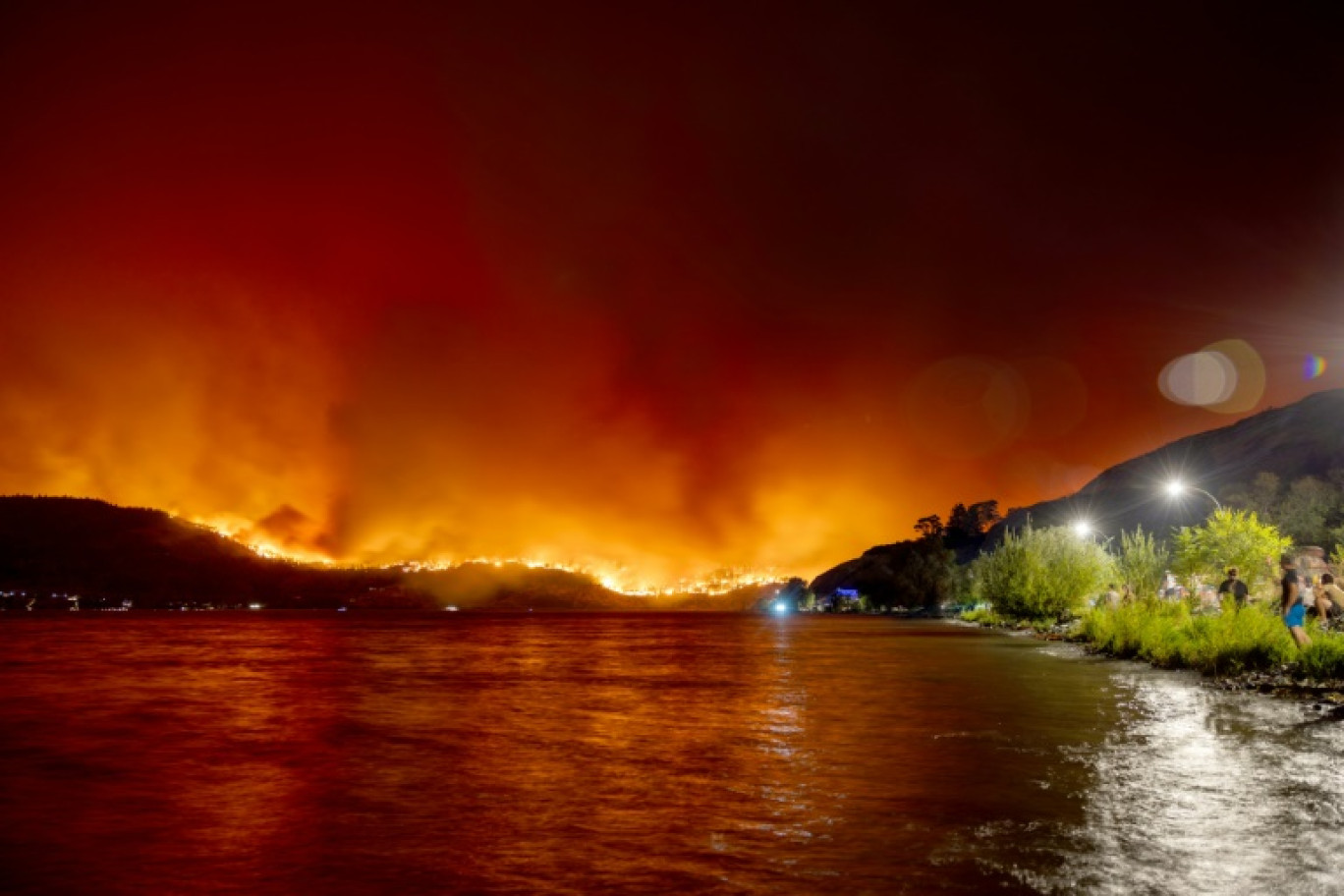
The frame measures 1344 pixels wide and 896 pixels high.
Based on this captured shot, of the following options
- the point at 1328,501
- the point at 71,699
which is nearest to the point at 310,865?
the point at 71,699

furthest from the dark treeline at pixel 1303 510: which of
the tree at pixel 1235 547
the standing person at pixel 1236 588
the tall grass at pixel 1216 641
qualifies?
the standing person at pixel 1236 588

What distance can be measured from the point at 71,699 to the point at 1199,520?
175016 mm

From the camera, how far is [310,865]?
1185 cm

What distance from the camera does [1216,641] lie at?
36.6 m

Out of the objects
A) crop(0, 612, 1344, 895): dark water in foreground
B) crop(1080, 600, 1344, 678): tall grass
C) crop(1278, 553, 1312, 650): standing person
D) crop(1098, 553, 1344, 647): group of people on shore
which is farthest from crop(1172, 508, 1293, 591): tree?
crop(0, 612, 1344, 895): dark water in foreground

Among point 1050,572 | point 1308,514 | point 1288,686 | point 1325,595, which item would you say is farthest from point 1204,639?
point 1308,514

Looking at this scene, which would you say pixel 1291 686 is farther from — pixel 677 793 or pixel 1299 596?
pixel 677 793

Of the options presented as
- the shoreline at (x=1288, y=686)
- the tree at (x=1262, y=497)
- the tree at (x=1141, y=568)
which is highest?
the tree at (x=1262, y=497)

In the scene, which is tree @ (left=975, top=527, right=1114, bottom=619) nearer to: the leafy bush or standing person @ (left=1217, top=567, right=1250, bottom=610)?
the leafy bush

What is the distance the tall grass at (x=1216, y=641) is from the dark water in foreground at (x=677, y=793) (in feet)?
10.5

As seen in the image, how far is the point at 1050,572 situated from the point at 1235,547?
24349mm

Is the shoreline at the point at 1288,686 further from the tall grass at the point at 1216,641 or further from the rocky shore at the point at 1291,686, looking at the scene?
the tall grass at the point at 1216,641

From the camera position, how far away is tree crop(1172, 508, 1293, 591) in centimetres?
5333

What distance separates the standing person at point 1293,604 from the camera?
29.8 meters
